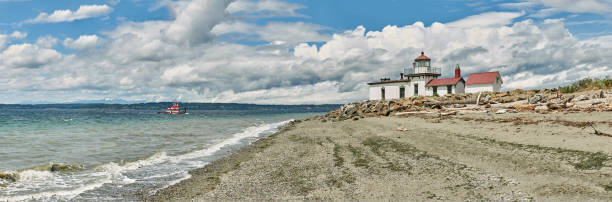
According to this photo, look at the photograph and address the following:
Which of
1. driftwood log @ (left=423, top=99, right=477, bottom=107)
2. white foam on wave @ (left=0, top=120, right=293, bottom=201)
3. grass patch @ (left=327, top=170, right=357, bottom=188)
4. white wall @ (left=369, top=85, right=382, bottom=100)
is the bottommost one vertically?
white foam on wave @ (left=0, top=120, right=293, bottom=201)

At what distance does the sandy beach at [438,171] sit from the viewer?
706 centimetres

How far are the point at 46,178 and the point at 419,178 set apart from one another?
36.0 feet

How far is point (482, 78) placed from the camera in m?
48.3

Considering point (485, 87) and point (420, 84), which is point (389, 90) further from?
point (485, 87)

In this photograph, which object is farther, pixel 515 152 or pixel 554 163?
pixel 515 152

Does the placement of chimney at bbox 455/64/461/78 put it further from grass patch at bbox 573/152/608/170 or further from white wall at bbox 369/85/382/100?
grass patch at bbox 573/152/608/170

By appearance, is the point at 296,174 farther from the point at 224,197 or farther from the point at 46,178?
the point at 46,178

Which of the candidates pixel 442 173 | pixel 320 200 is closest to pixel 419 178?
pixel 442 173

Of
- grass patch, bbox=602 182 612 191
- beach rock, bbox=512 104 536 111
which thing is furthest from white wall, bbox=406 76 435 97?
grass patch, bbox=602 182 612 191

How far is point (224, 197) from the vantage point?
26.4ft

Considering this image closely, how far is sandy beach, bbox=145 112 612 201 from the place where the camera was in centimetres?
706

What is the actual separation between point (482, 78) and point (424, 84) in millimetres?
7457

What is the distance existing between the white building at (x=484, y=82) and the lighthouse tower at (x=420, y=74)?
5.06 metres

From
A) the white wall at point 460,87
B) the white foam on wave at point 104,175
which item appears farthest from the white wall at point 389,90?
the white foam on wave at point 104,175
